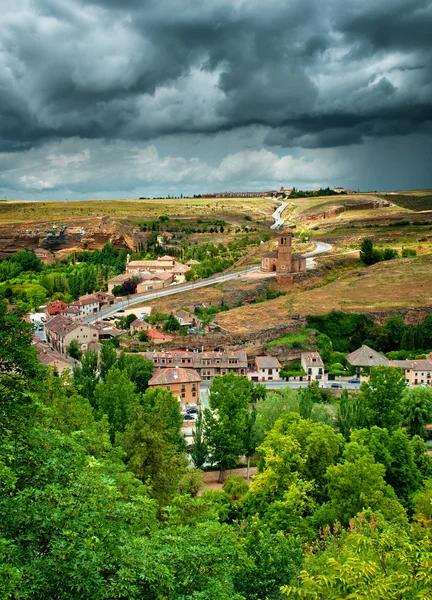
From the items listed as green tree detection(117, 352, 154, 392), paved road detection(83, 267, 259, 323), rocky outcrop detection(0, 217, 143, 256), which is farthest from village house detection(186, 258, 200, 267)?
green tree detection(117, 352, 154, 392)

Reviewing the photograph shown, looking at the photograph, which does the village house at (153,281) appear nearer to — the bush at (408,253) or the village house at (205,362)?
the village house at (205,362)

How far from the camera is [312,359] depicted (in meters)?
60.5

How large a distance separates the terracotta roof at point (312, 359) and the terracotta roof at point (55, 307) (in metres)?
43.4

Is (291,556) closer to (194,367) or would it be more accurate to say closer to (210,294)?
(194,367)

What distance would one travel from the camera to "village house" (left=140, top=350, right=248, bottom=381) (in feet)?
196

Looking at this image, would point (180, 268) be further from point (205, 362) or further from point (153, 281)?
point (205, 362)

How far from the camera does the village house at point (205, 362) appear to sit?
5966 cm

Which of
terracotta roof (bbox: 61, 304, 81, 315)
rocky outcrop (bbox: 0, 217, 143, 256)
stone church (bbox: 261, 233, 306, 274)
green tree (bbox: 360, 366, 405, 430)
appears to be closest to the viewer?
green tree (bbox: 360, 366, 405, 430)

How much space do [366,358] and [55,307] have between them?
168ft

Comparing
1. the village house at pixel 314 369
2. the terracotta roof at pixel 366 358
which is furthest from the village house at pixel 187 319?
the terracotta roof at pixel 366 358

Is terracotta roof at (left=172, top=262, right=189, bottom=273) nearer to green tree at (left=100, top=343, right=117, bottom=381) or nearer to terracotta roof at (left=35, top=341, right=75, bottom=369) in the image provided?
terracotta roof at (left=35, top=341, right=75, bottom=369)

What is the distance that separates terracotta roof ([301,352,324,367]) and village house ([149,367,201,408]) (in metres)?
13.6

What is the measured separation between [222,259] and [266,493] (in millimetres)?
92147

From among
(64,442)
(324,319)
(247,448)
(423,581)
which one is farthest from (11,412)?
(324,319)
